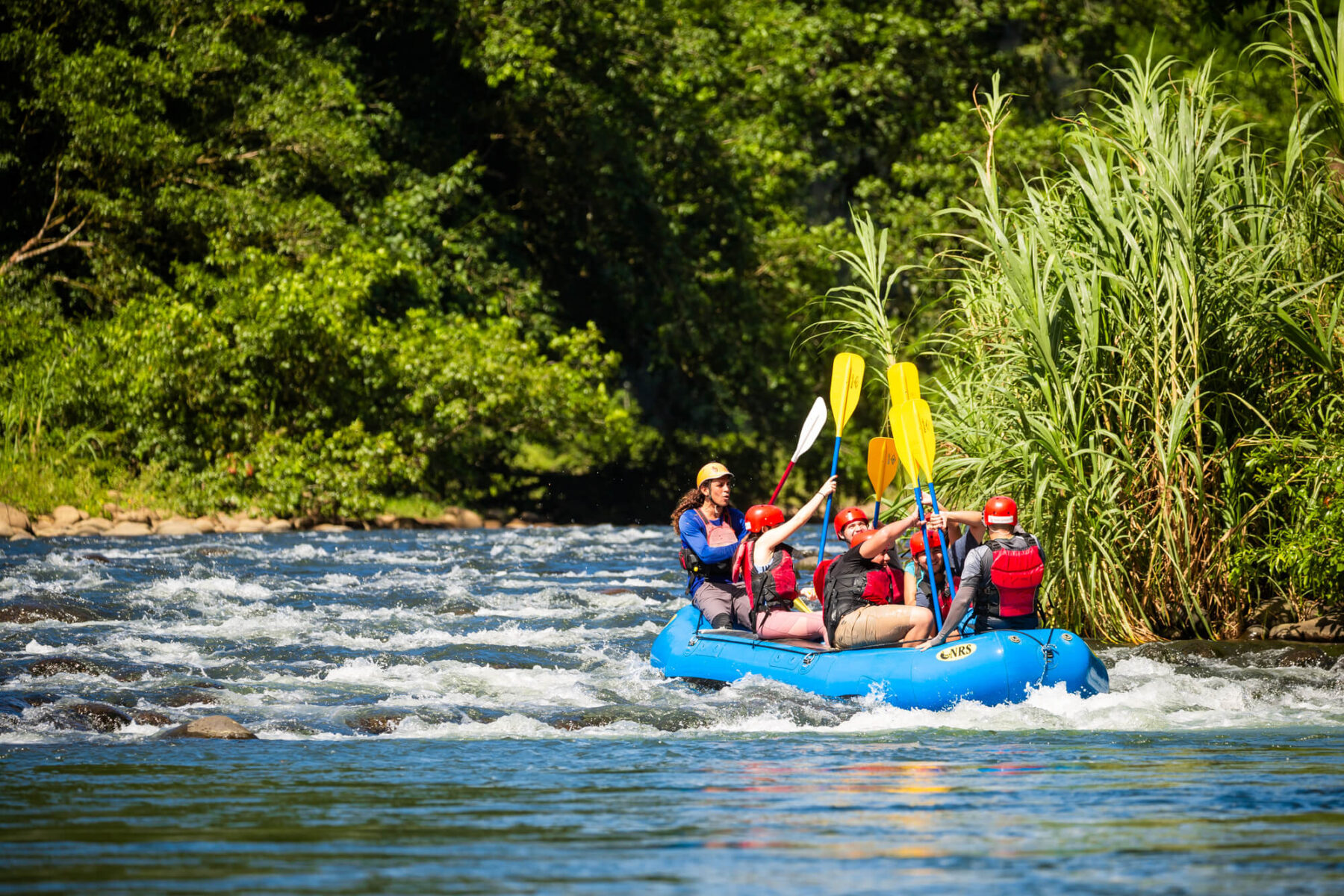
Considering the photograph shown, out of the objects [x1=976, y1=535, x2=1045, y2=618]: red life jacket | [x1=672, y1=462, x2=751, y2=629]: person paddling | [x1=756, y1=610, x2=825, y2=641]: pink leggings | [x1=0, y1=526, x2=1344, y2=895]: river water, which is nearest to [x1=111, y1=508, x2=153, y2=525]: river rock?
[x1=0, y1=526, x2=1344, y2=895]: river water

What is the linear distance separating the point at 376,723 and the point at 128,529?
11.0 metres

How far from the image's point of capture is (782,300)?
82.3 feet

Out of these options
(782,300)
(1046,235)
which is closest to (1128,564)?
(1046,235)

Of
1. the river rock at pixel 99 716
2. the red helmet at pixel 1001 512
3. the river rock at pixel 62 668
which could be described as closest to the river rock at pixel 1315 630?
the red helmet at pixel 1001 512

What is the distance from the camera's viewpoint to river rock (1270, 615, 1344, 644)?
27.9ft

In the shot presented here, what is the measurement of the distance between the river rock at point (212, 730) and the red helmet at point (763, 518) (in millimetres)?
2955

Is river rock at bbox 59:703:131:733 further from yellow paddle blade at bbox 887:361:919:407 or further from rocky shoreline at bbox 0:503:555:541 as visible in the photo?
rocky shoreline at bbox 0:503:555:541

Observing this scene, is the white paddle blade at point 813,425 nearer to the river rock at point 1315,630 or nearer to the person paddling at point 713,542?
the person paddling at point 713,542

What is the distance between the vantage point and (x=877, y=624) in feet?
24.5

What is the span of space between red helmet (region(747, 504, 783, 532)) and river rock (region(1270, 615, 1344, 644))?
2.88m

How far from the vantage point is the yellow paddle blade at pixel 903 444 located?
8070mm

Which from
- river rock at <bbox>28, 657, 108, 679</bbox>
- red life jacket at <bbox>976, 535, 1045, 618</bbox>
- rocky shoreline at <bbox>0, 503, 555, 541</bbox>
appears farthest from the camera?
rocky shoreline at <bbox>0, 503, 555, 541</bbox>

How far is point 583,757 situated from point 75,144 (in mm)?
15544

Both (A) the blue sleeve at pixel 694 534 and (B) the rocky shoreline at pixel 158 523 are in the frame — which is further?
(B) the rocky shoreline at pixel 158 523
